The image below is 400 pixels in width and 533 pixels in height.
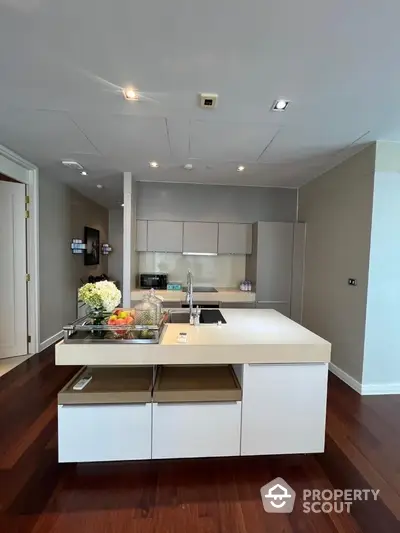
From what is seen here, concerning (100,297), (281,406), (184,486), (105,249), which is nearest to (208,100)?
(100,297)

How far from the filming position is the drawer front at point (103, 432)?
188cm

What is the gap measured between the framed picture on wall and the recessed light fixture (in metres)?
4.59

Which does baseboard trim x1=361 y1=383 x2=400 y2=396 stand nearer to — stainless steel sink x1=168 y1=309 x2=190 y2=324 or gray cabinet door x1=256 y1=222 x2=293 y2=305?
gray cabinet door x1=256 y1=222 x2=293 y2=305

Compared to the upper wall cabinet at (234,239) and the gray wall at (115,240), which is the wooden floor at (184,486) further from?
the gray wall at (115,240)

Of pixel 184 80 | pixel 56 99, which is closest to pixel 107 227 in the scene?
pixel 56 99

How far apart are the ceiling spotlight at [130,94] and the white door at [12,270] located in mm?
2458

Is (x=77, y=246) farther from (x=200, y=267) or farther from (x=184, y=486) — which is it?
(x=184, y=486)

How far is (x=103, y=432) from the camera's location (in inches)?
74.6

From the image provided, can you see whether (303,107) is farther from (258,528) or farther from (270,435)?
(258,528)

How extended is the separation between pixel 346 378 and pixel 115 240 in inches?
232

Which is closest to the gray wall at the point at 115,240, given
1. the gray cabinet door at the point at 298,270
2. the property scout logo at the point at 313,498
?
the gray cabinet door at the point at 298,270

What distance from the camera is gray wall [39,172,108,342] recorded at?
4.27 metres

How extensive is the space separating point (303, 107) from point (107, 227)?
592 centimetres

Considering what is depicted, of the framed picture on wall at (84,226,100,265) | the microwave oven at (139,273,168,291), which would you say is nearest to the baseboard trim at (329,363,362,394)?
the microwave oven at (139,273,168,291)
